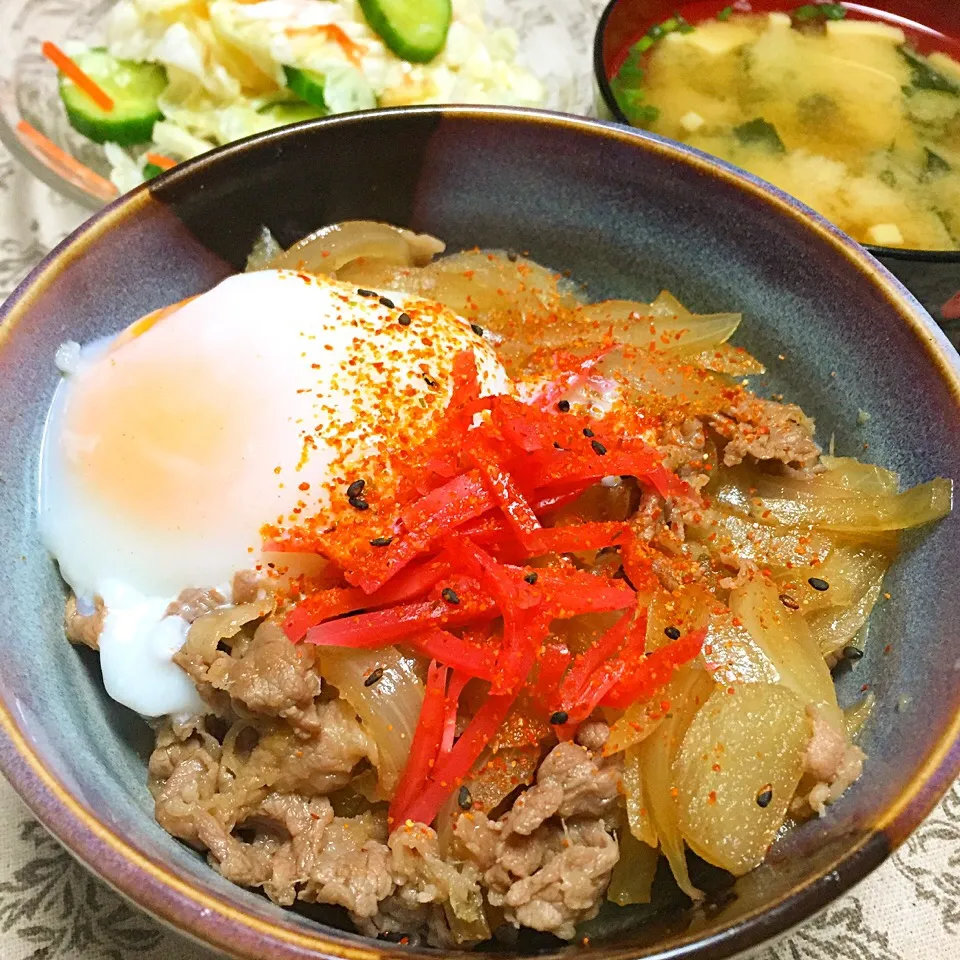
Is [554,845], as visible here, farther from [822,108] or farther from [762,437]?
[822,108]

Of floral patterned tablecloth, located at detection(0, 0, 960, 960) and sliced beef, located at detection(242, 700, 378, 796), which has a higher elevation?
sliced beef, located at detection(242, 700, 378, 796)

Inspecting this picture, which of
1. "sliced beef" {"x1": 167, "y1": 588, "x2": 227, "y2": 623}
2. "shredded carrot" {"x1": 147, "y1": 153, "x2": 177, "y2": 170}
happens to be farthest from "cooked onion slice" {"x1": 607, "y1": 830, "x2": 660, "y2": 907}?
"shredded carrot" {"x1": 147, "y1": 153, "x2": 177, "y2": 170}

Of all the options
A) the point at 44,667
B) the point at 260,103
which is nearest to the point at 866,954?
the point at 44,667

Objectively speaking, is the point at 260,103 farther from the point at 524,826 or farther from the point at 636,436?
the point at 524,826

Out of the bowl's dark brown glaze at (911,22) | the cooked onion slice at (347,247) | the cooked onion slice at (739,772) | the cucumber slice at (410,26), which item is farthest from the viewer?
the cucumber slice at (410,26)

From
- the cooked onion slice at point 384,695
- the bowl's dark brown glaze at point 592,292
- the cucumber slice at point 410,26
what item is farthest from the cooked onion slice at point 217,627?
the cucumber slice at point 410,26

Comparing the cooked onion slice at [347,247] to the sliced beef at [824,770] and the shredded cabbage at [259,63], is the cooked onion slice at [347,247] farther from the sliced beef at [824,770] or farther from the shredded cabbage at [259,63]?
the sliced beef at [824,770]

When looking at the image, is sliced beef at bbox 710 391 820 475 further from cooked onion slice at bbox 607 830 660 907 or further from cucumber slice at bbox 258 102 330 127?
cucumber slice at bbox 258 102 330 127
